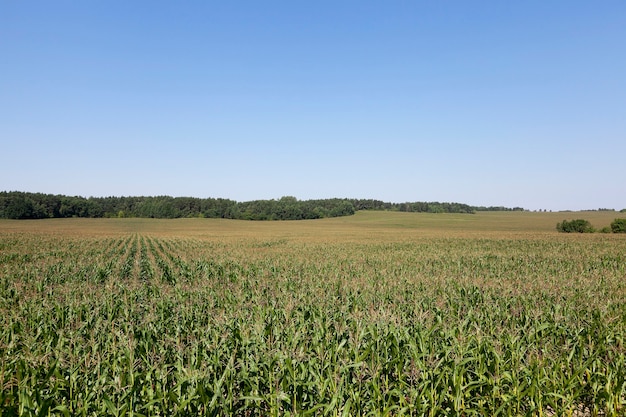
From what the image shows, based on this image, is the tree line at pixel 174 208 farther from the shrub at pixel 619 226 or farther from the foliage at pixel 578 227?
the shrub at pixel 619 226

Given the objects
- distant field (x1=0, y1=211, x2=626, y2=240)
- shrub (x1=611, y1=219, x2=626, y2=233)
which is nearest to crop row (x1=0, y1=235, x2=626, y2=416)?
distant field (x1=0, y1=211, x2=626, y2=240)

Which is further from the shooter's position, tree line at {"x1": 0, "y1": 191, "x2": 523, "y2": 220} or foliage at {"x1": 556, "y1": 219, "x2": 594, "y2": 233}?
tree line at {"x1": 0, "y1": 191, "x2": 523, "y2": 220}

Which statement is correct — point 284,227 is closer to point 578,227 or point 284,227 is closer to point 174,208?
point 174,208

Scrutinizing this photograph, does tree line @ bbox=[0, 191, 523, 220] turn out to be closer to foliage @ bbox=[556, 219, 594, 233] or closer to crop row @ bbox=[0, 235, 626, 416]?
foliage @ bbox=[556, 219, 594, 233]

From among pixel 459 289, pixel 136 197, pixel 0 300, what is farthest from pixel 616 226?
pixel 136 197

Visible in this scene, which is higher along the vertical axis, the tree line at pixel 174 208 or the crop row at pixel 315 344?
the tree line at pixel 174 208

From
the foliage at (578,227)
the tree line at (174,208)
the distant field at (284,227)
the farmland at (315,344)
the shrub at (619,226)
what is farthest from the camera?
the tree line at (174,208)

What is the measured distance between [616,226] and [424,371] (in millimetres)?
86606

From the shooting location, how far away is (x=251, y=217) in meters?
142

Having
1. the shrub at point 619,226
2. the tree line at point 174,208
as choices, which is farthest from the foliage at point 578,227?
the tree line at point 174,208

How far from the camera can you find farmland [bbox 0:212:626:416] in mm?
5488

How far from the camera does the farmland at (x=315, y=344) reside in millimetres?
5488

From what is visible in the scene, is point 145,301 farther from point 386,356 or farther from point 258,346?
point 386,356

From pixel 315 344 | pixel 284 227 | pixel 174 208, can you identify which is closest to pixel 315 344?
pixel 315 344
